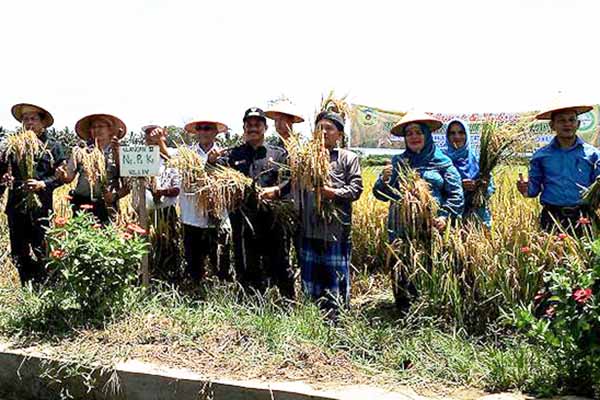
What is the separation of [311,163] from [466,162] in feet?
4.75

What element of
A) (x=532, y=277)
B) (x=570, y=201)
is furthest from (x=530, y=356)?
(x=570, y=201)

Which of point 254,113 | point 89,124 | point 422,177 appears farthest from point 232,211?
point 89,124

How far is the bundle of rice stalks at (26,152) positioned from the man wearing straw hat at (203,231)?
3.80ft

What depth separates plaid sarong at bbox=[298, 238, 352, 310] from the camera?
440 centimetres

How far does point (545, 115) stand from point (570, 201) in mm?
619

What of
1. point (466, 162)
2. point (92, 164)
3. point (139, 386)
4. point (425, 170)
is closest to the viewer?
point (139, 386)

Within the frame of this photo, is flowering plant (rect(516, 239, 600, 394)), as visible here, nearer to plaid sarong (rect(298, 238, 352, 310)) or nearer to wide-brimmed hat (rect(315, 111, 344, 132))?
plaid sarong (rect(298, 238, 352, 310))

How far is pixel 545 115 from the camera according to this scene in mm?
4320

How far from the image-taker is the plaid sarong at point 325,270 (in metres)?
4.40

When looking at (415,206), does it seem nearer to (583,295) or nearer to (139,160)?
(583,295)

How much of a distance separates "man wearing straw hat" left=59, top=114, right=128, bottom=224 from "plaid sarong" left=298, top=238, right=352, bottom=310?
1593 mm

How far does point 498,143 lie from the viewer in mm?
4766

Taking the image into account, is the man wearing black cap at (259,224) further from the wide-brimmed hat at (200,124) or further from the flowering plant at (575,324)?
the flowering plant at (575,324)

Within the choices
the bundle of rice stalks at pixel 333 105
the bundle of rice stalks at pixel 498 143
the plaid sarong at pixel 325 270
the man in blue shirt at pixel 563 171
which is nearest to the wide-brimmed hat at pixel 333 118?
the bundle of rice stalks at pixel 333 105
